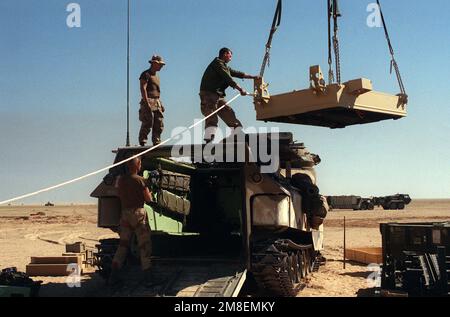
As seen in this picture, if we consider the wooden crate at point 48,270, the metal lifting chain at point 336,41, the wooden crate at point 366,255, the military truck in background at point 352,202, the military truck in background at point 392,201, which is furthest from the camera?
the military truck in background at point 392,201

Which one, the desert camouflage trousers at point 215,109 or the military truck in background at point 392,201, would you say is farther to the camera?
the military truck in background at point 392,201

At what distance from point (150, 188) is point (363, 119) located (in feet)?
11.9

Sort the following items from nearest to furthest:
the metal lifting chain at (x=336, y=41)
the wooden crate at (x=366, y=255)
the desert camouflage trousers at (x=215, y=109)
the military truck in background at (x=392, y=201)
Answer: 1. the metal lifting chain at (x=336, y=41)
2. the desert camouflage trousers at (x=215, y=109)
3. the wooden crate at (x=366, y=255)
4. the military truck in background at (x=392, y=201)

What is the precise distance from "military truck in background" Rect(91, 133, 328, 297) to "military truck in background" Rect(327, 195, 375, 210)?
37.3m

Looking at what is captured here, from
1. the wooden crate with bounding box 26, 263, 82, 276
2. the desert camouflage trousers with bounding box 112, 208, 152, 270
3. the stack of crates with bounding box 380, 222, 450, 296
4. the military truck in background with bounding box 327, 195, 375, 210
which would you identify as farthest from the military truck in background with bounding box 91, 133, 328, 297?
the military truck in background with bounding box 327, 195, 375, 210

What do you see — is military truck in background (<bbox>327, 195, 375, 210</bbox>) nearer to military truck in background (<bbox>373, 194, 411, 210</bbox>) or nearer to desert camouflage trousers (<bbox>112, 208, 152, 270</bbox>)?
military truck in background (<bbox>373, 194, 411, 210</bbox>)

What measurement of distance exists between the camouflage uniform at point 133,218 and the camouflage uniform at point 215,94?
6.69 ft

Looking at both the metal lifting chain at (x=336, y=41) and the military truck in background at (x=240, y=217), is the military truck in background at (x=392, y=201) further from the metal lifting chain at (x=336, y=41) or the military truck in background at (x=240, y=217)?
the metal lifting chain at (x=336, y=41)

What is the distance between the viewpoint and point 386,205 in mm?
49750

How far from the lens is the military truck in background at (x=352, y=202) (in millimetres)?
47219

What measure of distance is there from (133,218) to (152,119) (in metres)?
2.27

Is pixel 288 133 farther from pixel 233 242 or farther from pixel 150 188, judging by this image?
pixel 233 242

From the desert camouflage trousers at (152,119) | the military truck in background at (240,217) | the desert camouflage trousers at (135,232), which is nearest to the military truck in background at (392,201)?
the military truck in background at (240,217)

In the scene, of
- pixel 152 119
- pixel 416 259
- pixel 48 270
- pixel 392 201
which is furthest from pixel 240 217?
pixel 392 201
